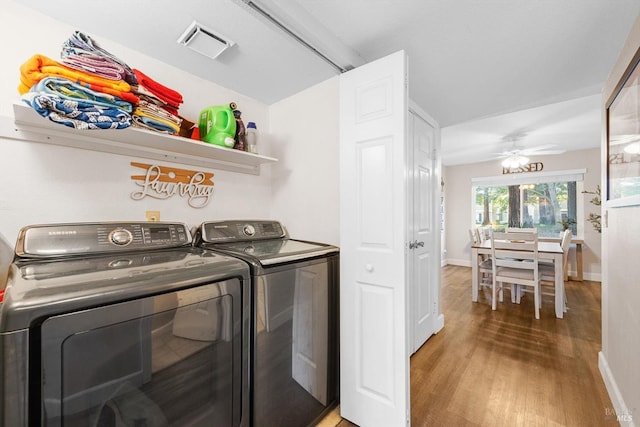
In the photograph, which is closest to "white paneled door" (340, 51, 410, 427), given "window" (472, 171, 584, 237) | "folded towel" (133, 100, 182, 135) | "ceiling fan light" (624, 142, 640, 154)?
"folded towel" (133, 100, 182, 135)

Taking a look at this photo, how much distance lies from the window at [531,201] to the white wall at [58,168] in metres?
6.09

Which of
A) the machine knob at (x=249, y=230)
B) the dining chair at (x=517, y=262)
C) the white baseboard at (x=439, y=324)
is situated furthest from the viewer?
the dining chair at (x=517, y=262)

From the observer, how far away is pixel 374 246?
1.41 metres

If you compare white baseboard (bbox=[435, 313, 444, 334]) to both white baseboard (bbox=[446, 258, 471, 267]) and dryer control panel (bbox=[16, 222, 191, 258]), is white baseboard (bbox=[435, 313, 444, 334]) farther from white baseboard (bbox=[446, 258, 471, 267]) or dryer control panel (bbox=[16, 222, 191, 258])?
white baseboard (bbox=[446, 258, 471, 267])

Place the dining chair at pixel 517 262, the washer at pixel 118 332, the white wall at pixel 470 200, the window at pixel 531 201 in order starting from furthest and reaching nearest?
the window at pixel 531 201
the white wall at pixel 470 200
the dining chair at pixel 517 262
the washer at pixel 118 332

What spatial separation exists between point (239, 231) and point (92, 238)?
2.49ft

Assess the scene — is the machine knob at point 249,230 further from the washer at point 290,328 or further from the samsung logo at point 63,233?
the samsung logo at point 63,233

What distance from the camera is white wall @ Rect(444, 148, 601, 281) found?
4.57 m

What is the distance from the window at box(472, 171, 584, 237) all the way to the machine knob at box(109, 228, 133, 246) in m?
6.39

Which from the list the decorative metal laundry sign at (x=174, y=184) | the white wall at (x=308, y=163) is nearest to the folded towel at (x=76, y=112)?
the decorative metal laundry sign at (x=174, y=184)

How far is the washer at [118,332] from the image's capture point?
0.66 m

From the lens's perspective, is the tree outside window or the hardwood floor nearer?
the hardwood floor

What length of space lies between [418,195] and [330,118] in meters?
1.10

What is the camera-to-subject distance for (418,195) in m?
2.32
